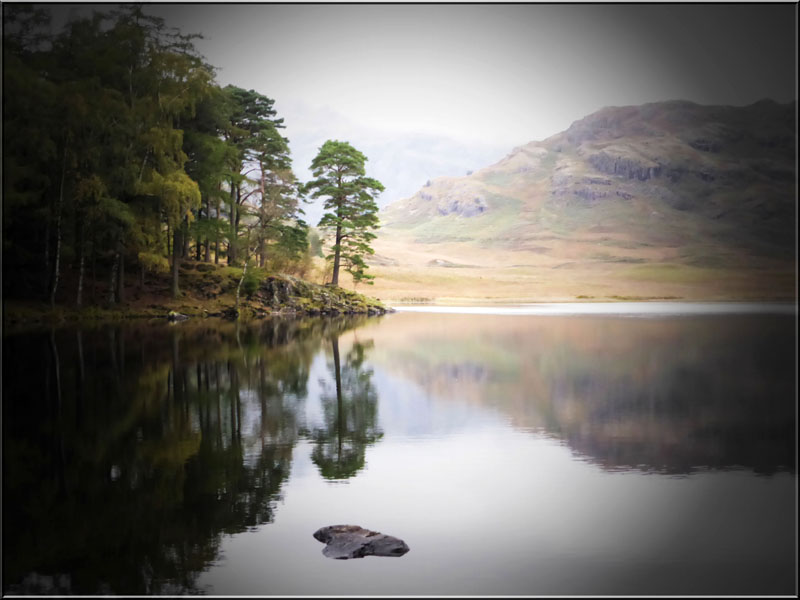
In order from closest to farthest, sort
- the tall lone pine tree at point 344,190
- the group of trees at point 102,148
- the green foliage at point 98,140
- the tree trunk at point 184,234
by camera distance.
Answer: the green foliage at point 98,140
the group of trees at point 102,148
the tree trunk at point 184,234
the tall lone pine tree at point 344,190

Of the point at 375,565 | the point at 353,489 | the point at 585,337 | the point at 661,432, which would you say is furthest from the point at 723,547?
the point at 585,337

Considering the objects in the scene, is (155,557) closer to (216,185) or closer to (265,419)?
(265,419)

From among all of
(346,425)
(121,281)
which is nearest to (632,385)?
(346,425)

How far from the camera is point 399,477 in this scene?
995 centimetres

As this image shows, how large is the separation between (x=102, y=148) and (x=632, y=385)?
2914 cm

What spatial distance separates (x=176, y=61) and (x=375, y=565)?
38592mm

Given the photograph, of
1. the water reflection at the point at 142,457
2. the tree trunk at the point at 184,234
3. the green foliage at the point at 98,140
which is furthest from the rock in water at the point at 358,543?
the tree trunk at the point at 184,234

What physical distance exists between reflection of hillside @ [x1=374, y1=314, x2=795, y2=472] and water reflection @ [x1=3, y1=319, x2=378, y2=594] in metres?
3.63

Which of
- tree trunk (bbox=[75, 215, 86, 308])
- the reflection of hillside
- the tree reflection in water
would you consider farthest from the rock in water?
tree trunk (bbox=[75, 215, 86, 308])

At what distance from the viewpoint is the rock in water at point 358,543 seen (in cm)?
711

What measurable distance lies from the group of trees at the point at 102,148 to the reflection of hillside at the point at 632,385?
15.6 m

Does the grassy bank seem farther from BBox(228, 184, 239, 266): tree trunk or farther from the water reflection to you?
the water reflection

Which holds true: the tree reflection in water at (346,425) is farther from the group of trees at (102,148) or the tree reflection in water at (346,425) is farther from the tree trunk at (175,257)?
the tree trunk at (175,257)

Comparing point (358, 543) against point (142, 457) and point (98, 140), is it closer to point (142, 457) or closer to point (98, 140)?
point (142, 457)
